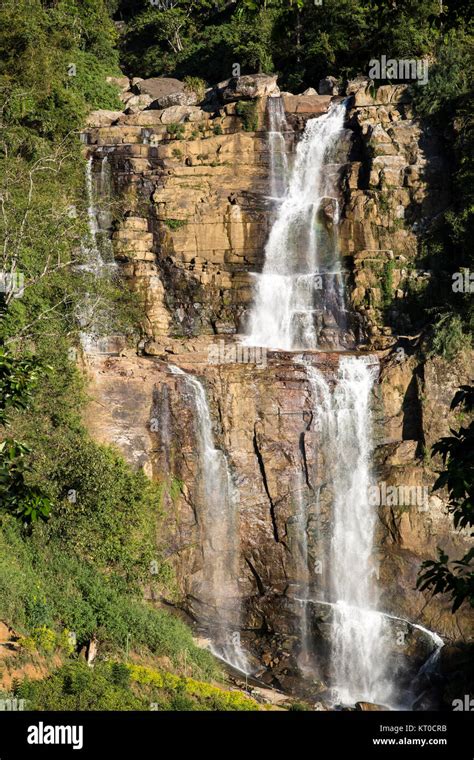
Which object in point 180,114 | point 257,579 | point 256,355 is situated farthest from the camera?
point 180,114

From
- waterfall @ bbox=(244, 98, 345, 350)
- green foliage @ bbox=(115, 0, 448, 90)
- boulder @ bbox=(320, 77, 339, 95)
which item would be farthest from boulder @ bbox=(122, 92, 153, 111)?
waterfall @ bbox=(244, 98, 345, 350)

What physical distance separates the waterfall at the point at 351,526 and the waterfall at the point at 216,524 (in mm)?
2547

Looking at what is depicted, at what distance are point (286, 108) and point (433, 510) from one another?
16352 mm

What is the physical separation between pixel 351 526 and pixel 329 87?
17777 millimetres

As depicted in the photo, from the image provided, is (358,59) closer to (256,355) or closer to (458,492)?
(256,355)

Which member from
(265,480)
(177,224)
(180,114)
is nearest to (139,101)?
(180,114)

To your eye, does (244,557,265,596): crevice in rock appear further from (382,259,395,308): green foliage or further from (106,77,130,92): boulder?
(106,77,130,92): boulder

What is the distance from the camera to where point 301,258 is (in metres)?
30.2

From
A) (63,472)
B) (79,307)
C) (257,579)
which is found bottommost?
(257,579)

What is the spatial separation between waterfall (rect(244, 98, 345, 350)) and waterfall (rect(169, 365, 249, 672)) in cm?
514

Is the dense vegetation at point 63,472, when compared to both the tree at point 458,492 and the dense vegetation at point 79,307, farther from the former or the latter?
the tree at point 458,492

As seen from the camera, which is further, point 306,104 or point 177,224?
point 306,104

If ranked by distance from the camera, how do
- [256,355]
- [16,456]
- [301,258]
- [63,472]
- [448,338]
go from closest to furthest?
[16,456] < [63,472] < [448,338] < [256,355] < [301,258]

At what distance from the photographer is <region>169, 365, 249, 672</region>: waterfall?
23.7 meters
